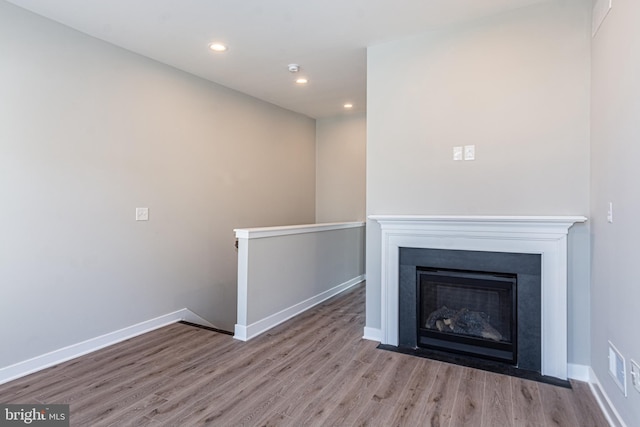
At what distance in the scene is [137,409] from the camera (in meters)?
2.12

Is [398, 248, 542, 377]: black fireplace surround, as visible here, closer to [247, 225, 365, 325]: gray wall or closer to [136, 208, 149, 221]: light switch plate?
[247, 225, 365, 325]: gray wall

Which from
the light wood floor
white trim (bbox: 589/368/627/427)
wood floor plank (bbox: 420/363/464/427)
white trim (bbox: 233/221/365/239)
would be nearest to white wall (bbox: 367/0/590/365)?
white trim (bbox: 589/368/627/427)

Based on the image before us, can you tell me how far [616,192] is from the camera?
76.4 inches

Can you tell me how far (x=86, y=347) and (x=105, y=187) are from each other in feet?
4.56

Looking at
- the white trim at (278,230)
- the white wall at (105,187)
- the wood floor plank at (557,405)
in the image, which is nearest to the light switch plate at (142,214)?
the white wall at (105,187)

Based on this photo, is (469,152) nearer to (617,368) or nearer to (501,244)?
(501,244)

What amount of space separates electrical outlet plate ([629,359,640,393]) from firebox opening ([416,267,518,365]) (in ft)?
3.01

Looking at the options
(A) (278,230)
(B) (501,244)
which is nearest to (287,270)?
(A) (278,230)

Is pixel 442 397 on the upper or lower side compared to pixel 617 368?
lower

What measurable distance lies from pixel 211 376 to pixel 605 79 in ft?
10.7

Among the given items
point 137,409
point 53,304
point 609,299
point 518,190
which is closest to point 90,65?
point 53,304

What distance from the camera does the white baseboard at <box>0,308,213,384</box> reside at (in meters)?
2.54

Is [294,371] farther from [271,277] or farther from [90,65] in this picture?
[90,65]

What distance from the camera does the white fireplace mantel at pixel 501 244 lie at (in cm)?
247
